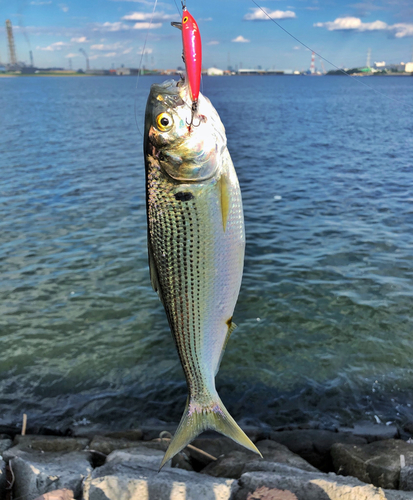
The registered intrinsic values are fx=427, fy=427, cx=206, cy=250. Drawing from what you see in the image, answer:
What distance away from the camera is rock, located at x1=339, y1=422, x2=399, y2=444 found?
7812mm

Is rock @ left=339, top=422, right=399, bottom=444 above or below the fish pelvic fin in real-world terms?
below

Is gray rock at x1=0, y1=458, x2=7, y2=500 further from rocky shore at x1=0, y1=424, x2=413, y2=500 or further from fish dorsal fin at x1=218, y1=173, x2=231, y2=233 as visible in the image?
fish dorsal fin at x1=218, y1=173, x2=231, y2=233

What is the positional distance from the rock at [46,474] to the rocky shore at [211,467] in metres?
0.01

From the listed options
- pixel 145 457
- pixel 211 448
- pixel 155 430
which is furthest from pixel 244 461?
pixel 155 430

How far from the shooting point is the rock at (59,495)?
515 cm

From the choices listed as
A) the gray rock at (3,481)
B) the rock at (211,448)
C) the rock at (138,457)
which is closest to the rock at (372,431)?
the rock at (211,448)

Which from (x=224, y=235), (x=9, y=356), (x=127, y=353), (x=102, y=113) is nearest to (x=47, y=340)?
(x=9, y=356)

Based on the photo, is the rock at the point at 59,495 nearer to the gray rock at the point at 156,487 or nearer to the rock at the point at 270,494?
the gray rock at the point at 156,487

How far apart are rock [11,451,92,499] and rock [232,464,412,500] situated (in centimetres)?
215

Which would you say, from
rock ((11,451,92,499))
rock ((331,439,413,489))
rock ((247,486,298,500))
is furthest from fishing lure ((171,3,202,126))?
rock ((331,439,413,489))

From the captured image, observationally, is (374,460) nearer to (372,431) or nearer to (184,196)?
(372,431)

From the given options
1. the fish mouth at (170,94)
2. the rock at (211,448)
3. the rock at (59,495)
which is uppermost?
the fish mouth at (170,94)

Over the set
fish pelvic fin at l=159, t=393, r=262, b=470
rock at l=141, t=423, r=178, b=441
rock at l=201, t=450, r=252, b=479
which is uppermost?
fish pelvic fin at l=159, t=393, r=262, b=470

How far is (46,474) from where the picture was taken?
18.9 ft
